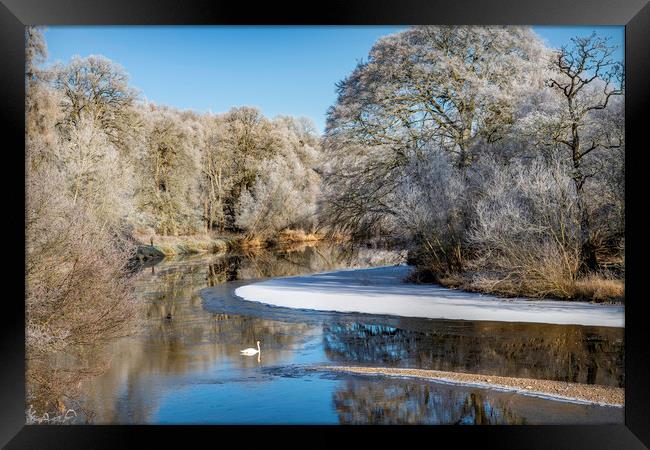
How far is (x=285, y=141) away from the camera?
1105 centimetres

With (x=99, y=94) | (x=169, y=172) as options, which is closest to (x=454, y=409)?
(x=169, y=172)

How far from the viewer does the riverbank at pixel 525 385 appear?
6121 millimetres

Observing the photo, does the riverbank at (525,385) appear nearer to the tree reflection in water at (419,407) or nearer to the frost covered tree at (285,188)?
the tree reflection in water at (419,407)

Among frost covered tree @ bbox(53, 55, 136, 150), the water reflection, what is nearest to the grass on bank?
the water reflection

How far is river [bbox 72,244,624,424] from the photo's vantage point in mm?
5984

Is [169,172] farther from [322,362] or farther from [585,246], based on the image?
[585,246]

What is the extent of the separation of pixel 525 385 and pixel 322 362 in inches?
87.6

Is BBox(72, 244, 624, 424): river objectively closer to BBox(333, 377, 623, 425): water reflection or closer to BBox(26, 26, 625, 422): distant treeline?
BBox(333, 377, 623, 425): water reflection

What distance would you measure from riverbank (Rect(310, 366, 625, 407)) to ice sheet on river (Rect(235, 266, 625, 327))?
1.41m

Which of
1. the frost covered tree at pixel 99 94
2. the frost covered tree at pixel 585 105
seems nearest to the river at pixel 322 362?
the frost covered tree at pixel 585 105

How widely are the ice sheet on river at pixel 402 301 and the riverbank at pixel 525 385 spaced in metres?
1.41
